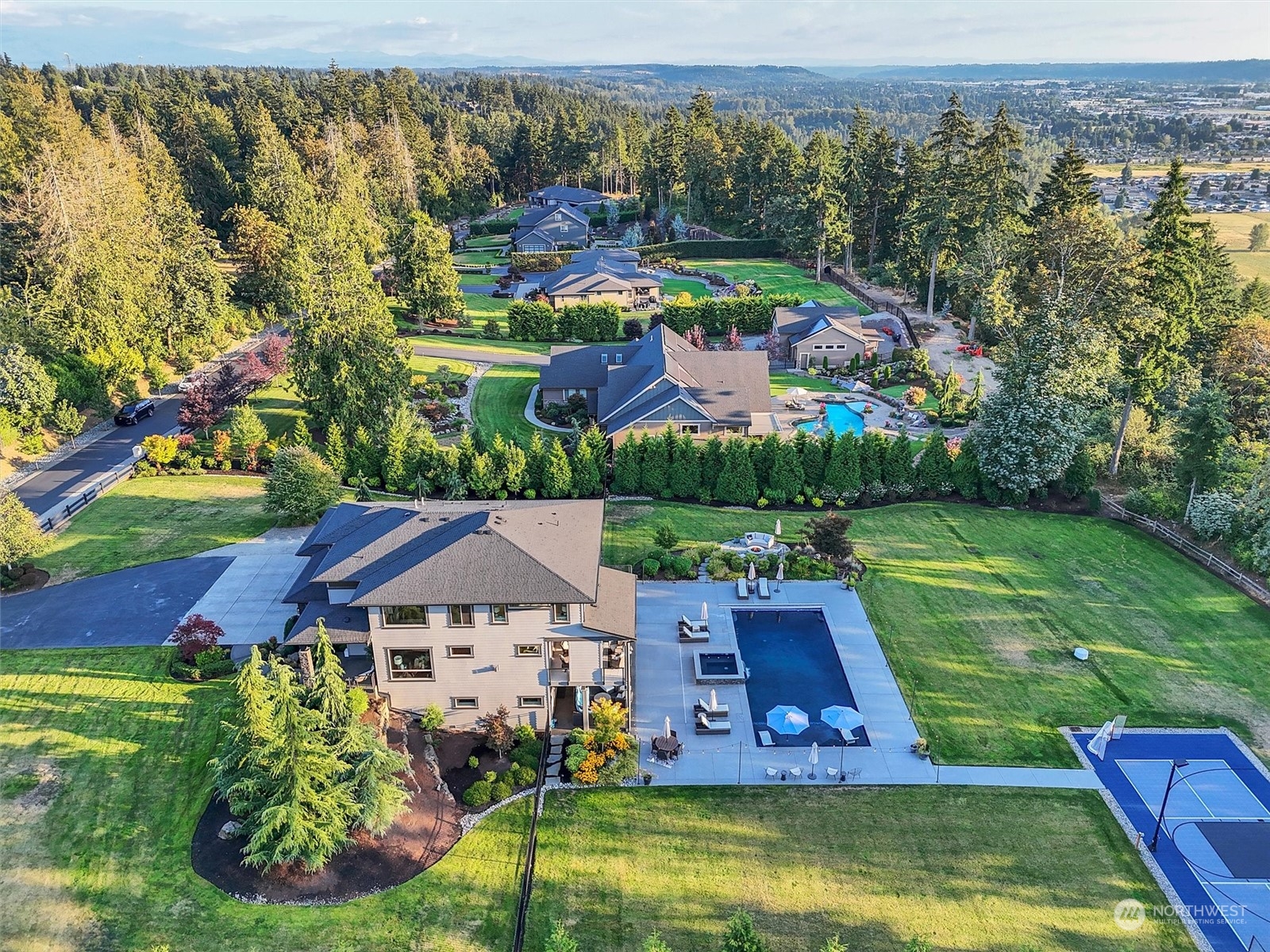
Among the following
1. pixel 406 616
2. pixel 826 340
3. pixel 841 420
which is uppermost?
pixel 406 616

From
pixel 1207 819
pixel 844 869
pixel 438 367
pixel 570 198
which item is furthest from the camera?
pixel 570 198

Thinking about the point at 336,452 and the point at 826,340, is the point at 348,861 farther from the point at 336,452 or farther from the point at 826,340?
the point at 826,340

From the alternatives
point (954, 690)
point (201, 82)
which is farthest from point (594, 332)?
point (201, 82)

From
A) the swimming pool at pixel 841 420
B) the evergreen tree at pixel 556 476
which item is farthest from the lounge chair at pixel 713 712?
the swimming pool at pixel 841 420

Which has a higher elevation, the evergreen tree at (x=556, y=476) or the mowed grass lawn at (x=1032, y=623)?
the evergreen tree at (x=556, y=476)

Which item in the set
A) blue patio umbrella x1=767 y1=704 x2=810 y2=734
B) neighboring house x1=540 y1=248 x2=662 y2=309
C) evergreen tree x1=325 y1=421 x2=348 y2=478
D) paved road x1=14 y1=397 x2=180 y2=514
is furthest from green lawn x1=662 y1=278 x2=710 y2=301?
blue patio umbrella x1=767 y1=704 x2=810 y2=734

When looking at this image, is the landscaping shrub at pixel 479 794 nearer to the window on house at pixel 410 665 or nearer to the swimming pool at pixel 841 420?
the window on house at pixel 410 665

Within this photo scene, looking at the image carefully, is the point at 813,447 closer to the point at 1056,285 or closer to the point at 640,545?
the point at 640,545

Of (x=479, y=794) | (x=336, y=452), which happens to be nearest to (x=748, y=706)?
(x=479, y=794)
